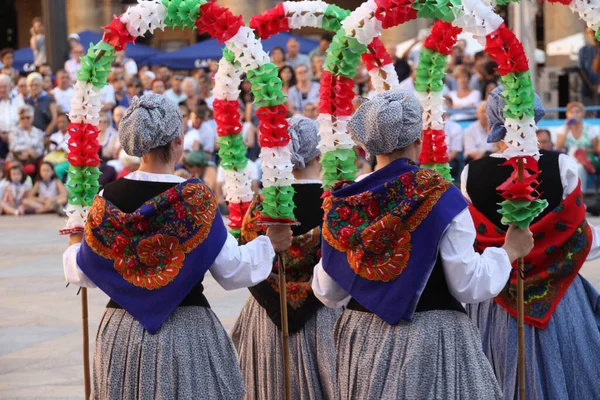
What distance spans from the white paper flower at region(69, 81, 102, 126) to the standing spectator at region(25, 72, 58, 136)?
1190 cm

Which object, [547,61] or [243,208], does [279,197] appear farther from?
[547,61]

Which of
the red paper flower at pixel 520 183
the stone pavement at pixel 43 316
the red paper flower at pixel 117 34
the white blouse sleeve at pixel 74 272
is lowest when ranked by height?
the stone pavement at pixel 43 316

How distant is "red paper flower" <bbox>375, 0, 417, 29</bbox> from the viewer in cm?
492

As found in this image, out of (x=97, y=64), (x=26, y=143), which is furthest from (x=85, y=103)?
(x=26, y=143)

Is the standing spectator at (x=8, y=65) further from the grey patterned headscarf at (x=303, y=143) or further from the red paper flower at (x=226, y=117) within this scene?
the grey patterned headscarf at (x=303, y=143)

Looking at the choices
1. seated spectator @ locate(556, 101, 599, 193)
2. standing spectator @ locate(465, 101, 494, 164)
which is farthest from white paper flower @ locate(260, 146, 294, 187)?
seated spectator @ locate(556, 101, 599, 193)

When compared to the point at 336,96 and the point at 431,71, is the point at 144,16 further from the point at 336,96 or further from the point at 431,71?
the point at 431,71

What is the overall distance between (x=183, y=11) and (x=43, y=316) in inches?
190

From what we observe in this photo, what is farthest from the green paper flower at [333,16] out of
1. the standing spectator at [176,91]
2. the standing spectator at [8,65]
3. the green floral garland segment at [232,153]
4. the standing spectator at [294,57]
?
the standing spectator at [8,65]

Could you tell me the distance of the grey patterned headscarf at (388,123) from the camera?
4.27m

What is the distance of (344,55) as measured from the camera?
207 inches

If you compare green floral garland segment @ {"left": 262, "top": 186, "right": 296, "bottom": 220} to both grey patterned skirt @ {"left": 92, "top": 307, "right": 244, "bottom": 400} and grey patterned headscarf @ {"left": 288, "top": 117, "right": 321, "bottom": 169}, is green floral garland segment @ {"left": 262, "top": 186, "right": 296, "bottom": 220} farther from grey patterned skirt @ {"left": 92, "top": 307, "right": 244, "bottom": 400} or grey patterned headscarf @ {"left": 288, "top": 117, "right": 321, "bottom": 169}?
grey patterned skirt @ {"left": 92, "top": 307, "right": 244, "bottom": 400}

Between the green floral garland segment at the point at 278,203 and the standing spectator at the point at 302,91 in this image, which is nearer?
the green floral garland segment at the point at 278,203

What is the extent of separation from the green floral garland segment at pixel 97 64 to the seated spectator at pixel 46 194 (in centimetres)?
1124
